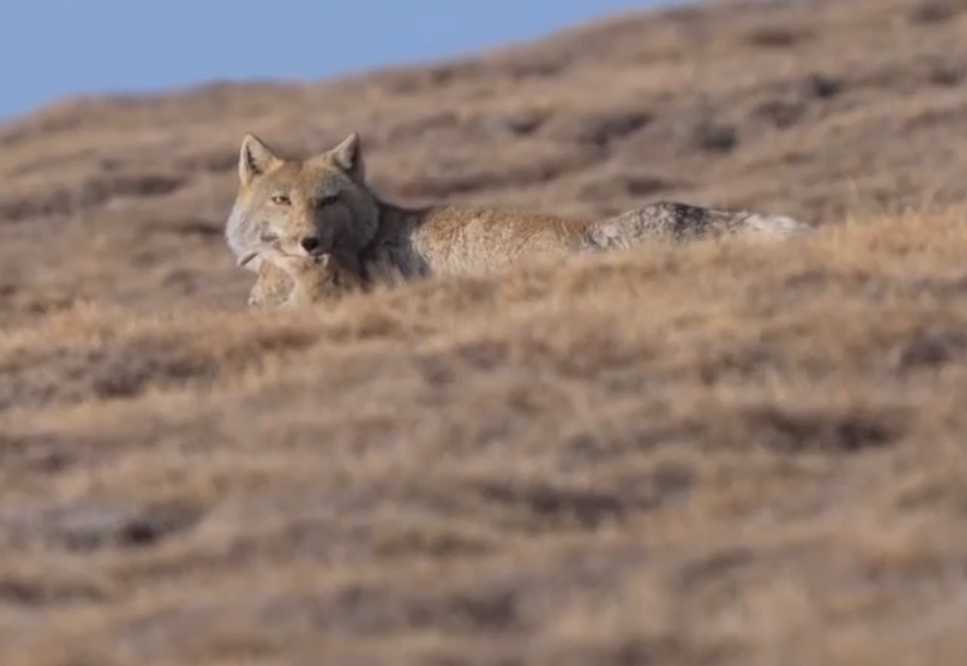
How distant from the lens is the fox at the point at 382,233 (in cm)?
1656

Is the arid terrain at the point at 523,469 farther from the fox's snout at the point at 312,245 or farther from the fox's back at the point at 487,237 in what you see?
the fox's snout at the point at 312,245

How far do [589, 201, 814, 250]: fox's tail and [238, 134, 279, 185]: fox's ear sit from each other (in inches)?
98.4

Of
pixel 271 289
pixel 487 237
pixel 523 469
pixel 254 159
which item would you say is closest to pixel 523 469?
pixel 523 469

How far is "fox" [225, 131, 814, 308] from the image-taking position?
54.3 ft

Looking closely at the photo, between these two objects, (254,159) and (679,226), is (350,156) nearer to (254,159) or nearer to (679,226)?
(254,159)

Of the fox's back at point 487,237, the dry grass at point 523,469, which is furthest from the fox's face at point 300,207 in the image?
the dry grass at point 523,469

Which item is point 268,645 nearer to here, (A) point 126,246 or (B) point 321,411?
(B) point 321,411

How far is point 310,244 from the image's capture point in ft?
55.2

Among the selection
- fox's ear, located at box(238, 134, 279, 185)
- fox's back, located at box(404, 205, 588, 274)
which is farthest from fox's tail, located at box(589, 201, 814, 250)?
fox's ear, located at box(238, 134, 279, 185)

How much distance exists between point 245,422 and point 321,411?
366 mm

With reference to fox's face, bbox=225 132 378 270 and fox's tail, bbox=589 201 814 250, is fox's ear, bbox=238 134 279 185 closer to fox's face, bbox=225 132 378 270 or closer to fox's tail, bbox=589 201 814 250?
fox's face, bbox=225 132 378 270

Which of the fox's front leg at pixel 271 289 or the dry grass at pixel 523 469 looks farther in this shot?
the fox's front leg at pixel 271 289

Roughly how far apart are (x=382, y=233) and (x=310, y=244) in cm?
62

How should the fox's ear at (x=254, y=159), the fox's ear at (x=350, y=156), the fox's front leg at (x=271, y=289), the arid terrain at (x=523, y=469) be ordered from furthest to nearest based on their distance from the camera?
the fox's ear at (x=254, y=159), the fox's ear at (x=350, y=156), the fox's front leg at (x=271, y=289), the arid terrain at (x=523, y=469)
